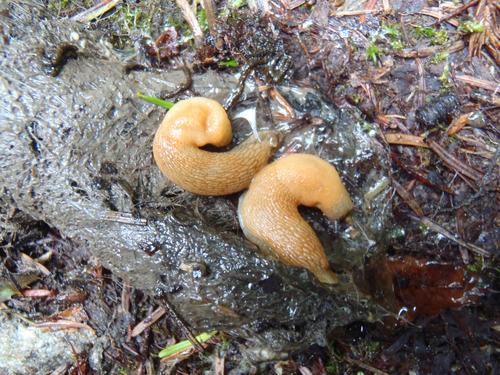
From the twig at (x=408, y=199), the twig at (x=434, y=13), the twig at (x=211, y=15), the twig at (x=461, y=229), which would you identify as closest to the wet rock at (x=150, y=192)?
the twig at (x=408, y=199)

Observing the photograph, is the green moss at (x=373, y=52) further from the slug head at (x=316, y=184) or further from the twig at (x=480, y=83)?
the slug head at (x=316, y=184)

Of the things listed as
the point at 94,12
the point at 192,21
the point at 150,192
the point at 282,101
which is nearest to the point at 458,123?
the point at 282,101

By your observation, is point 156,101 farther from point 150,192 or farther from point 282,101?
point 282,101

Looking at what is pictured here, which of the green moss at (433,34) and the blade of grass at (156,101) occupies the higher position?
the blade of grass at (156,101)

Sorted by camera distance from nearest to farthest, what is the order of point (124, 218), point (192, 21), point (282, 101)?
point (124, 218)
point (282, 101)
point (192, 21)

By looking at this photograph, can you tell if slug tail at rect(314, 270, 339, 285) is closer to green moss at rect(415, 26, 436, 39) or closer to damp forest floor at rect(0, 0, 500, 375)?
damp forest floor at rect(0, 0, 500, 375)

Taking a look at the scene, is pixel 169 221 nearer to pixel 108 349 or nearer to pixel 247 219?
pixel 247 219

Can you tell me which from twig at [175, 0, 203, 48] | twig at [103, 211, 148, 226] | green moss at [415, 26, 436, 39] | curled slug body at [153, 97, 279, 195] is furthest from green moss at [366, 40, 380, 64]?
twig at [103, 211, 148, 226]
